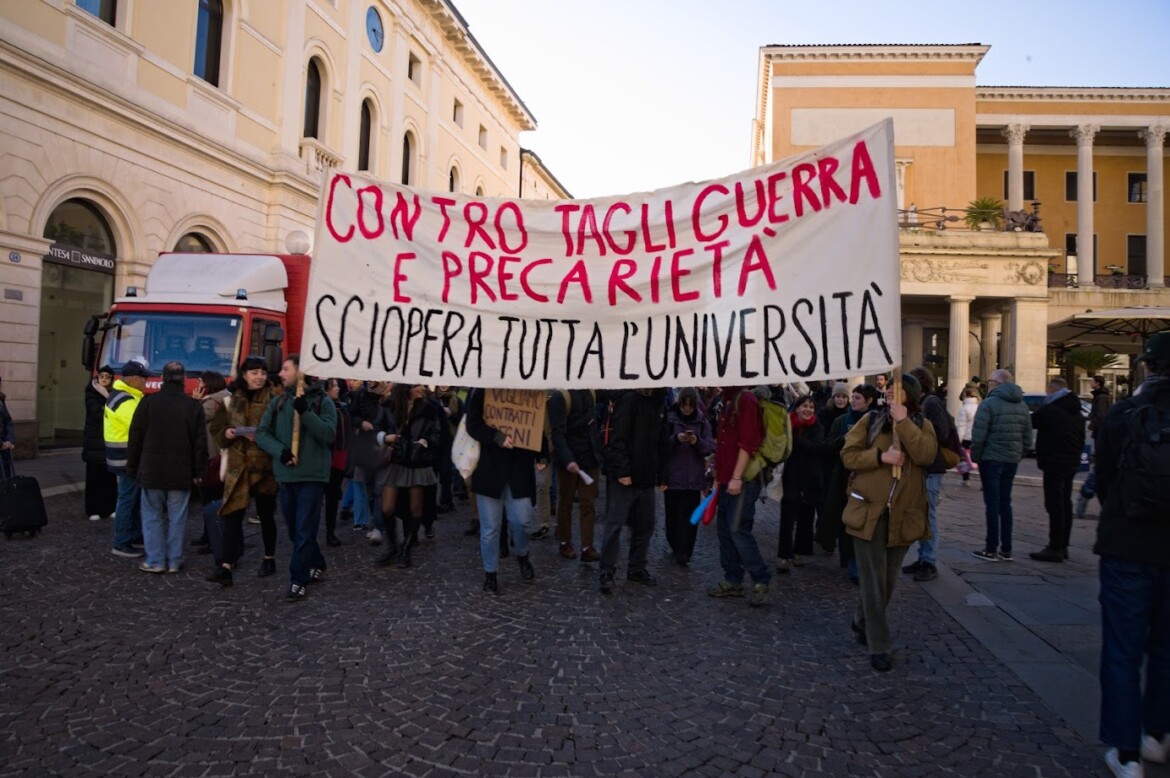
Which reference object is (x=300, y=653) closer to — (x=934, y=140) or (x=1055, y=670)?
(x=1055, y=670)

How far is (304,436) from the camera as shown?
5625mm

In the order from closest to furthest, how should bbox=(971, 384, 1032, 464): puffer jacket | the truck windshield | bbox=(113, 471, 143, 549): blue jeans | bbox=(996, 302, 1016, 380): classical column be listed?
1. bbox=(113, 471, 143, 549): blue jeans
2. bbox=(971, 384, 1032, 464): puffer jacket
3. the truck windshield
4. bbox=(996, 302, 1016, 380): classical column

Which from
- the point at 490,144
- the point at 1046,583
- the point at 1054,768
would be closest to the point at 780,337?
the point at 1054,768

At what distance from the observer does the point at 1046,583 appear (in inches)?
250

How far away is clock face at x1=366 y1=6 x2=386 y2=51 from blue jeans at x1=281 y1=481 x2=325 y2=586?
24.1 m

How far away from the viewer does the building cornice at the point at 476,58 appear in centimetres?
3030

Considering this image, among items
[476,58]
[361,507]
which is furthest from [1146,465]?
[476,58]

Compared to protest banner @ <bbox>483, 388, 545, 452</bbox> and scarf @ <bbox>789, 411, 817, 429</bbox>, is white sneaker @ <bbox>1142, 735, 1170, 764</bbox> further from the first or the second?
protest banner @ <bbox>483, 388, 545, 452</bbox>

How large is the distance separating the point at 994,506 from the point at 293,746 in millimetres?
6821

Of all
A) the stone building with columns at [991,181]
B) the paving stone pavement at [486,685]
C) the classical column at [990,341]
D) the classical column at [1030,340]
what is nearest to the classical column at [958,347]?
the stone building with columns at [991,181]

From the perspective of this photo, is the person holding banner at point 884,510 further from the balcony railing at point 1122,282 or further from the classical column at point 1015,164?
the balcony railing at point 1122,282

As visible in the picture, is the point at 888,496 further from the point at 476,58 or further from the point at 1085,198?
the point at 1085,198

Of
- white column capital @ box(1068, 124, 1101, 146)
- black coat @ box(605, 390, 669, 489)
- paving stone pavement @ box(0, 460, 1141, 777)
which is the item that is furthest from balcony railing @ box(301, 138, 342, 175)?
white column capital @ box(1068, 124, 1101, 146)

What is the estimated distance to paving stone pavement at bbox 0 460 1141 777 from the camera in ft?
10.5
